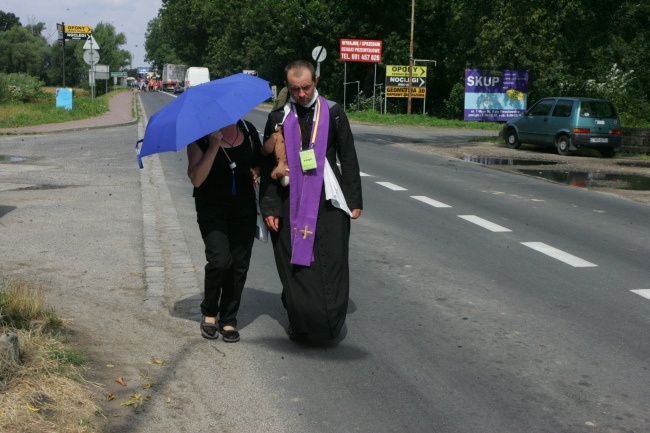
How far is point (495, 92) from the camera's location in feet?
139

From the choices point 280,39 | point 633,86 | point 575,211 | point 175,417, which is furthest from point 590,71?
point 175,417

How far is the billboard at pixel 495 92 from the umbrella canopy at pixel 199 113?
123 feet

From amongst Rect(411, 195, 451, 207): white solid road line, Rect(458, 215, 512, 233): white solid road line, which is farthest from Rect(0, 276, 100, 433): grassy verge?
Rect(411, 195, 451, 207): white solid road line

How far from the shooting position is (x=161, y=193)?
530 inches

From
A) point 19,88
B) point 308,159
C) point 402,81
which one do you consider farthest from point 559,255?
point 19,88

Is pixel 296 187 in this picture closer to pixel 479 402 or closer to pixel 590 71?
pixel 479 402

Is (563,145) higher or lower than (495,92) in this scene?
lower

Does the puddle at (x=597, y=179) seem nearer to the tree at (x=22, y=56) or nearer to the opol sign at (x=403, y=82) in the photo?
the opol sign at (x=403, y=82)

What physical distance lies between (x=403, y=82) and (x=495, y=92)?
22.4 ft

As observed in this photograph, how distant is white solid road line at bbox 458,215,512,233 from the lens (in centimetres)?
1095

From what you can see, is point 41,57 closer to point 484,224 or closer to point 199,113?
point 484,224

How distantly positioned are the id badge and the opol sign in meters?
42.5

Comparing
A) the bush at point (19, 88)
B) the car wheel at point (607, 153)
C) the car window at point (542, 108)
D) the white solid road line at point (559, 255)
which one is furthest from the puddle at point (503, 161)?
the bush at point (19, 88)

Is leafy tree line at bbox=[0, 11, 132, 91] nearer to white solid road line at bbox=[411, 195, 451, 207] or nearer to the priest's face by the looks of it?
white solid road line at bbox=[411, 195, 451, 207]
